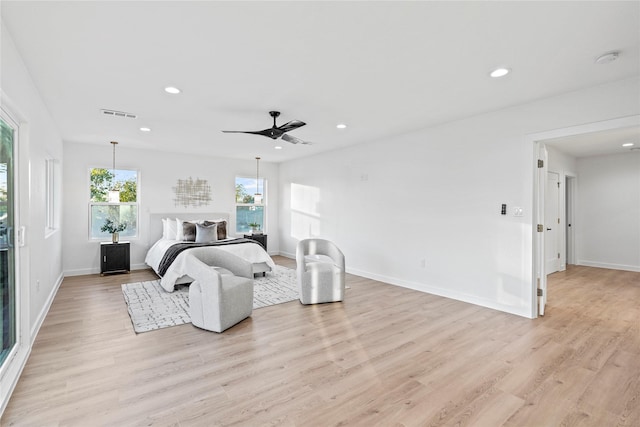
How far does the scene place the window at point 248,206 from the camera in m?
8.11

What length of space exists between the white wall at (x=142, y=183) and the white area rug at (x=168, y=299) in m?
1.65

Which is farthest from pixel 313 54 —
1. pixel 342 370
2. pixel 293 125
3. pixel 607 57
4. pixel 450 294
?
pixel 450 294

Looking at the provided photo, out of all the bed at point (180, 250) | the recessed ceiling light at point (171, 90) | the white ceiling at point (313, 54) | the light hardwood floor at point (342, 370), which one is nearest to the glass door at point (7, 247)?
the light hardwood floor at point (342, 370)

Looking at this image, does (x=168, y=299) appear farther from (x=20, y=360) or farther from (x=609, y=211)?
(x=609, y=211)

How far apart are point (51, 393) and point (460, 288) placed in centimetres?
453

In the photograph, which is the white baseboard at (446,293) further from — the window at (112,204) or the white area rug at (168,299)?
the window at (112,204)

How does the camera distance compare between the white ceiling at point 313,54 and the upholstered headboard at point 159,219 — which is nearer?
the white ceiling at point 313,54

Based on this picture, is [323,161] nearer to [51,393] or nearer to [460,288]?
[460,288]

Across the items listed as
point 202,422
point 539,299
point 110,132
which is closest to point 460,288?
point 539,299

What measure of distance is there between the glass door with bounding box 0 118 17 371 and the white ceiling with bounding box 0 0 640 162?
2.65 ft

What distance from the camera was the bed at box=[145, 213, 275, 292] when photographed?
4.82 metres

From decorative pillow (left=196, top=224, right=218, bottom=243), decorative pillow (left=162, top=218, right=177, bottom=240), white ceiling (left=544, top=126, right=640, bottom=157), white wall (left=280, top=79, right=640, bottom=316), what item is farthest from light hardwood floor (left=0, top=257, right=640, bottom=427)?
white ceiling (left=544, top=126, right=640, bottom=157)

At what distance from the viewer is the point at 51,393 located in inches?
86.9

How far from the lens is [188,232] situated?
6.31m
